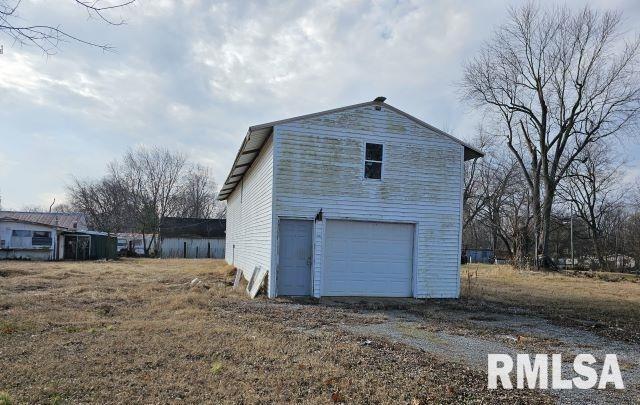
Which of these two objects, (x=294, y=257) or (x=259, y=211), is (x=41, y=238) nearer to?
(x=259, y=211)

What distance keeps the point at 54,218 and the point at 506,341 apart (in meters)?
44.7

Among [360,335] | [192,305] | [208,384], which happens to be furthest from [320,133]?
[208,384]

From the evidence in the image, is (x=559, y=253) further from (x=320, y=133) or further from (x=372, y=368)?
(x=372, y=368)

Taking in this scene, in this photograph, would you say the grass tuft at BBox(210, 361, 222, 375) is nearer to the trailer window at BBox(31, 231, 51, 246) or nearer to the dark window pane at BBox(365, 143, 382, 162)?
the dark window pane at BBox(365, 143, 382, 162)

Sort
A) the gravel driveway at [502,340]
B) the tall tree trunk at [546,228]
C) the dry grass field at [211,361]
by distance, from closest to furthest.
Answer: the dry grass field at [211,361], the gravel driveway at [502,340], the tall tree trunk at [546,228]

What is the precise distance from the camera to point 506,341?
8055mm

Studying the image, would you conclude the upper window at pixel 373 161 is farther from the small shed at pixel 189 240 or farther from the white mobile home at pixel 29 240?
the small shed at pixel 189 240

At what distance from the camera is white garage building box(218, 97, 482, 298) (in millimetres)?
12891

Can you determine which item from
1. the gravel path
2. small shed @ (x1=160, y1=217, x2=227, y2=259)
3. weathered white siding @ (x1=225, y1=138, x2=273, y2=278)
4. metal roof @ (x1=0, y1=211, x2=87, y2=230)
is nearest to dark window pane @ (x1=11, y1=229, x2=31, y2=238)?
metal roof @ (x1=0, y1=211, x2=87, y2=230)

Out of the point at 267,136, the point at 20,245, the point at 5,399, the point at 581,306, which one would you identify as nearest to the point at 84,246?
the point at 20,245

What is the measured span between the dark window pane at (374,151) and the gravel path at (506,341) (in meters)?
4.52

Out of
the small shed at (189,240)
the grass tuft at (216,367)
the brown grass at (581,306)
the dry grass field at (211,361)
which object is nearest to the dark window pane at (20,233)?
the small shed at (189,240)

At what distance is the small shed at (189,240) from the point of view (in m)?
48.7

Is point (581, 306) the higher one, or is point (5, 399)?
point (5, 399)
